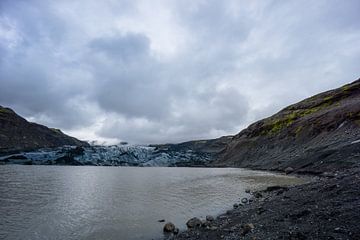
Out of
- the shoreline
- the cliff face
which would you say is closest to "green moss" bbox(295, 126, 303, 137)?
the cliff face

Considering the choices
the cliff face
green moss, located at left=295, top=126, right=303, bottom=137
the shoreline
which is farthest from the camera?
green moss, located at left=295, top=126, right=303, bottom=137

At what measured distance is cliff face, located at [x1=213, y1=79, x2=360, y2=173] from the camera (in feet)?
179

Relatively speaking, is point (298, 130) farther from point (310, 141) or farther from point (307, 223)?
point (307, 223)

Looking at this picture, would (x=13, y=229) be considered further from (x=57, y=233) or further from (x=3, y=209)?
(x=3, y=209)

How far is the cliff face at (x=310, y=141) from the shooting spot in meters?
54.5

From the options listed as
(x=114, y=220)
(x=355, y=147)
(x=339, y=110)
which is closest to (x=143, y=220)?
(x=114, y=220)

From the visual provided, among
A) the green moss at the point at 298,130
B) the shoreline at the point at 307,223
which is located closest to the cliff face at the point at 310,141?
the green moss at the point at 298,130

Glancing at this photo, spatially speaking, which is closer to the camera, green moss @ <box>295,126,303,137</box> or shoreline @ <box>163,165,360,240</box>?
shoreline @ <box>163,165,360,240</box>

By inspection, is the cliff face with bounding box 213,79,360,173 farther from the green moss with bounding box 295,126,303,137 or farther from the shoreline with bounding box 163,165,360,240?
the shoreline with bounding box 163,165,360,240

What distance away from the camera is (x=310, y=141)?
286 feet

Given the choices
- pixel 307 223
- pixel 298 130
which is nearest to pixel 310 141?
pixel 298 130

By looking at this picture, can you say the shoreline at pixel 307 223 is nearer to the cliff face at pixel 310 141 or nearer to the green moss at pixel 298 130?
the cliff face at pixel 310 141

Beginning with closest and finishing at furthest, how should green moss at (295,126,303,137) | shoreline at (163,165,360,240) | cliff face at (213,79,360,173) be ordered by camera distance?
shoreline at (163,165,360,240) < cliff face at (213,79,360,173) < green moss at (295,126,303,137)

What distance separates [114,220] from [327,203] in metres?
16.3
